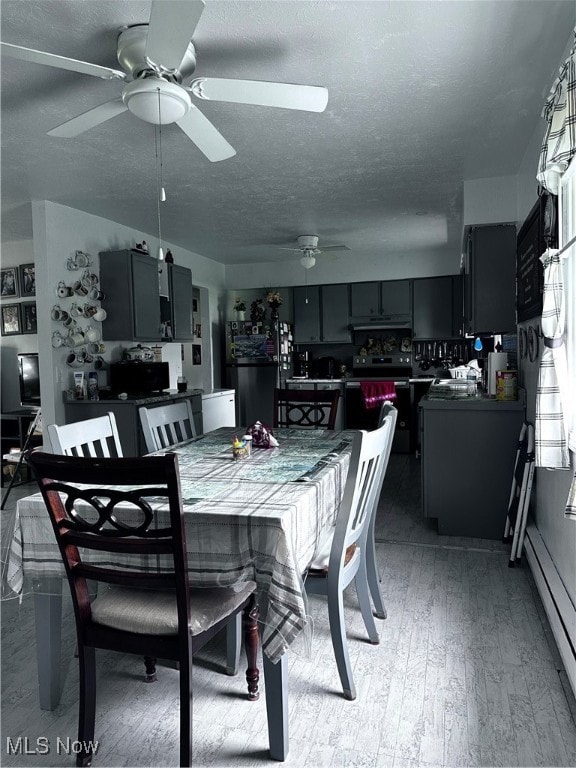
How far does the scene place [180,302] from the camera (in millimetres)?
5598

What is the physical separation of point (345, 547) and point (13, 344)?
5.46m

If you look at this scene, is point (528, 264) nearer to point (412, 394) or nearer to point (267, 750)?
point (267, 750)

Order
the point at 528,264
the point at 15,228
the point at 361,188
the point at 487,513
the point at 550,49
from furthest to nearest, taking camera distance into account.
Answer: the point at 15,228, the point at 361,188, the point at 487,513, the point at 528,264, the point at 550,49

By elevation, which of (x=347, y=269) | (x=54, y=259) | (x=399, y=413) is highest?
(x=347, y=269)

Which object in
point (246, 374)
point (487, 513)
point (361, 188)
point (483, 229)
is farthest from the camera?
point (246, 374)

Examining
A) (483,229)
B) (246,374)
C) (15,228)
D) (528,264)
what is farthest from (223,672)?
(246,374)

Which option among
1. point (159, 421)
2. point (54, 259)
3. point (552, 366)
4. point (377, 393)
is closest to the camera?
point (552, 366)

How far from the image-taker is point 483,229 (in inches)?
149

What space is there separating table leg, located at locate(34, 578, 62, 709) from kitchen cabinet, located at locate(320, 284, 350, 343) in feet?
18.9

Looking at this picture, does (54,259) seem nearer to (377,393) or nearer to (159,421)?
(159,421)

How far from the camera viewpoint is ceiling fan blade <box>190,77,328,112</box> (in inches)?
75.5

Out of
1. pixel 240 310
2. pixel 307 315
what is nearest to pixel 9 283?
pixel 240 310

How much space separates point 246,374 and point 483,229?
396 cm

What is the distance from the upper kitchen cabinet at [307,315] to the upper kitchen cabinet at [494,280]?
3.61m
